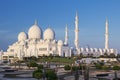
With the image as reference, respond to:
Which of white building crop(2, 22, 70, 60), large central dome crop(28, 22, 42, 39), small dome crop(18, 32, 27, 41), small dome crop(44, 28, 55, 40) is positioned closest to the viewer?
white building crop(2, 22, 70, 60)

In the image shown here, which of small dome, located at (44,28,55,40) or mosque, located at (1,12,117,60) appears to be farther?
small dome, located at (44,28,55,40)

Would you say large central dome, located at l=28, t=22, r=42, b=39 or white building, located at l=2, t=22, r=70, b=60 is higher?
large central dome, located at l=28, t=22, r=42, b=39

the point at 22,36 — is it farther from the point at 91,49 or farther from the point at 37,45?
the point at 91,49

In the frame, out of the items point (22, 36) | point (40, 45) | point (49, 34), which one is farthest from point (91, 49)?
point (22, 36)

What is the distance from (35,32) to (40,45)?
379 centimetres

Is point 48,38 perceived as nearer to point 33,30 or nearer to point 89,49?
point 33,30

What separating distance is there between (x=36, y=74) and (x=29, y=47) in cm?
5399

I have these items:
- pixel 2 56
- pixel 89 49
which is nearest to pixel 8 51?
pixel 2 56

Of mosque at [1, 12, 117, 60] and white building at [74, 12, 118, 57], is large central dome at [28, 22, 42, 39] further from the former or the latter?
white building at [74, 12, 118, 57]

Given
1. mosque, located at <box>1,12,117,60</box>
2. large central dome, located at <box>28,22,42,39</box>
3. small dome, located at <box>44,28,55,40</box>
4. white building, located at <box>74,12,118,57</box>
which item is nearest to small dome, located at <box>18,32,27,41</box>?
mosque, located at <box>1,12,117,60</box>

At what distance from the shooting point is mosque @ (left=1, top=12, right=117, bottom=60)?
67500 mm

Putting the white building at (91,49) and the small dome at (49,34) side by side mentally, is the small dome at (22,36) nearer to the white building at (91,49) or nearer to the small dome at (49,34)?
the small dome at (49,34)

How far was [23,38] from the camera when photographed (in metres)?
74.2

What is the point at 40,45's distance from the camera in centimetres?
6912
